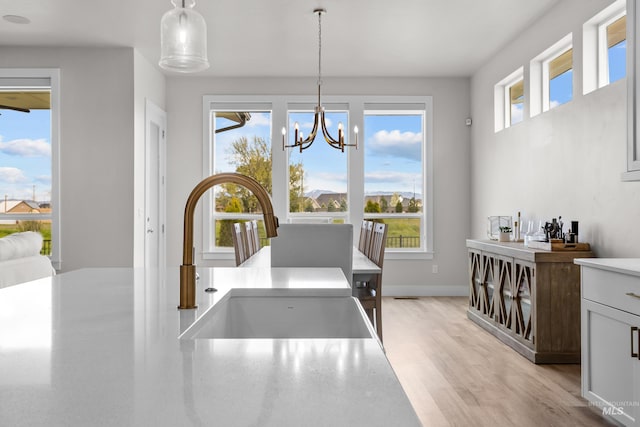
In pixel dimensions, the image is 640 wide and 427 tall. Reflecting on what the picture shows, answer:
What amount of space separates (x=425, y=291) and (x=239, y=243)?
2.91 m

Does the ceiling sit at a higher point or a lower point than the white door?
higher

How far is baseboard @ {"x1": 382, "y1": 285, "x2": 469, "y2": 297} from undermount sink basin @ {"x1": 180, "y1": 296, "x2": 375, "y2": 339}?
4.68m

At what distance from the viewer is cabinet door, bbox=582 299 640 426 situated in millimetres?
2145

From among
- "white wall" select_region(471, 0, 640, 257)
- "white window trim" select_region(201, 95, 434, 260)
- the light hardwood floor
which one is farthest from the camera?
"white window trim" select_region(201, 95, 434, 260)

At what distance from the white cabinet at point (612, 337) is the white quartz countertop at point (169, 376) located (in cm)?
180

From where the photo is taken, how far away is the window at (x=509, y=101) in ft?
16.1

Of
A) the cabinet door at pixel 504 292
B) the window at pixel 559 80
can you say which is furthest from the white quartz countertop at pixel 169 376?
the window at pixel 559 80

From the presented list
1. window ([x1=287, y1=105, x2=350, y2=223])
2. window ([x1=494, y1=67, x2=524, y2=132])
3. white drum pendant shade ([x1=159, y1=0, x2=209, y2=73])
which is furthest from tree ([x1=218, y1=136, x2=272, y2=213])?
white drum pendant shade ([x1=159, y1=0, x2=209, y2=73])

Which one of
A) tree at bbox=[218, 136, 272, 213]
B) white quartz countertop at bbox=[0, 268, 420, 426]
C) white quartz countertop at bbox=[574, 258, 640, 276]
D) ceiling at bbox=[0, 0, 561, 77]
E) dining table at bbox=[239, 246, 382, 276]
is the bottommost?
dining table at bbox=[239, 246, 382, 276]

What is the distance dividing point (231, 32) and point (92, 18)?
3.85 feet

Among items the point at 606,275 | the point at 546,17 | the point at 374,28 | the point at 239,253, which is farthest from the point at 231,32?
the point at 606,275

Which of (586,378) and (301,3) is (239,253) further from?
(586,378)

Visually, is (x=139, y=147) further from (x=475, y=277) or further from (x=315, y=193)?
(x=475, y=277)

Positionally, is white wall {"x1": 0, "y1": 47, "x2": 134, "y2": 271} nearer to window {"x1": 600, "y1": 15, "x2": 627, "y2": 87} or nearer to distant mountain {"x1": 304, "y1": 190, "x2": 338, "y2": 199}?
distant mountain {"x1": 304, "y1": 190, "x2": 338, "y2": 199}
